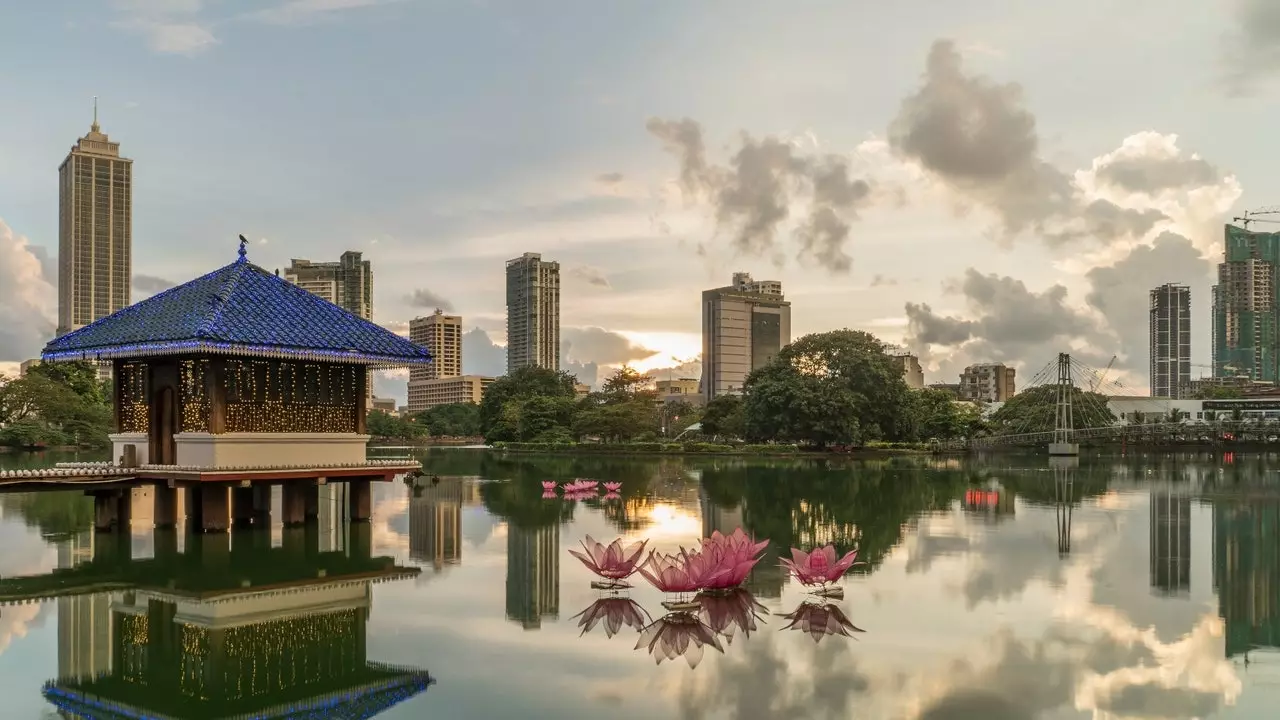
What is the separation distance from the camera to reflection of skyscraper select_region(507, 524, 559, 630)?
10.9 metres

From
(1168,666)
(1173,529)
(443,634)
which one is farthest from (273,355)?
(1173,529)

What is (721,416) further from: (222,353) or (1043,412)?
(222,353)

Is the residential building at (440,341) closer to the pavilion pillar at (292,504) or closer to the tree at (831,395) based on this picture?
the tree at (831,395)

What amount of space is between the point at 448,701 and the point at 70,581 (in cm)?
773

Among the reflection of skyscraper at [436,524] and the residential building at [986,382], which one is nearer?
the reflection of skyscraper at [436,524]

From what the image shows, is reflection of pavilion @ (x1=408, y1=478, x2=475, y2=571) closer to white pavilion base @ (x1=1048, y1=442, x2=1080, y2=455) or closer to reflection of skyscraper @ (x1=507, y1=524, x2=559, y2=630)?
reflection of skyscraper @ (x1=507, y1=524, x2=559, y2=630)

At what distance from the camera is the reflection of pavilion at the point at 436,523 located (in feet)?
50.9

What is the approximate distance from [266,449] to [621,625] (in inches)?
386

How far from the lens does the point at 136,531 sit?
60.7ft

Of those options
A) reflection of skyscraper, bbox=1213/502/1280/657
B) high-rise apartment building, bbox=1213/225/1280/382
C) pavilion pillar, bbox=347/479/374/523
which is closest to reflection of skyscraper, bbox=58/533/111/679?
pavilion pillar, bbox=347/479/374/523

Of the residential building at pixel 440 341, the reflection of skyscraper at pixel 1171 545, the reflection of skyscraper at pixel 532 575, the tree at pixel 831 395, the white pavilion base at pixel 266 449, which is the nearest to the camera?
the reflection of skyscraper at pixel 532 575

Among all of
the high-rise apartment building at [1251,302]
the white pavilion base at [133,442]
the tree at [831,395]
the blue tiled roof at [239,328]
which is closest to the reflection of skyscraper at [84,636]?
the blue tiled roof at [239,328]

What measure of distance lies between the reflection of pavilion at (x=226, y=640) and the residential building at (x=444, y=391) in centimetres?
13962

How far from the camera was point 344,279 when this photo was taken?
147m
